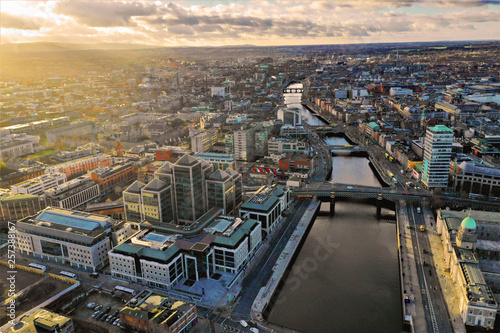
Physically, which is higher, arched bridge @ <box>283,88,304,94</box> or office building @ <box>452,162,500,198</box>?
arched bridge @ <box>283,88,304,94</box>

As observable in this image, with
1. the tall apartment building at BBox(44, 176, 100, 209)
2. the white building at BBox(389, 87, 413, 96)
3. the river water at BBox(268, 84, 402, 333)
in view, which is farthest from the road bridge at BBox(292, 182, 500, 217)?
the white building at BBox(389, 87, 413, 96)

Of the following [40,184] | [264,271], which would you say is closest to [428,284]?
[264,271]

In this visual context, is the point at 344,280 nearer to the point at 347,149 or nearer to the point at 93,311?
the point at 93,311

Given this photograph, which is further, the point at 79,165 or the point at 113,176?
the point at 79,165

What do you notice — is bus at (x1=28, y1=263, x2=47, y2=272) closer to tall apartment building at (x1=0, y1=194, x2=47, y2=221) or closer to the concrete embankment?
tall apartment building at (x1=0, y1=194, x2=47, y2=221)

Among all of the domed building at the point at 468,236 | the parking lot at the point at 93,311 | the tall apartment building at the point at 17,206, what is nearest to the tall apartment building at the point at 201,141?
the tall apartment building at the point at 17,206

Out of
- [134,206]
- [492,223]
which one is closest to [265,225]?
[134,206]

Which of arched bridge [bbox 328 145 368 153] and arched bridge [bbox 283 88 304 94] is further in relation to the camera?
arched bridge [bbox 283 88 304 94]
